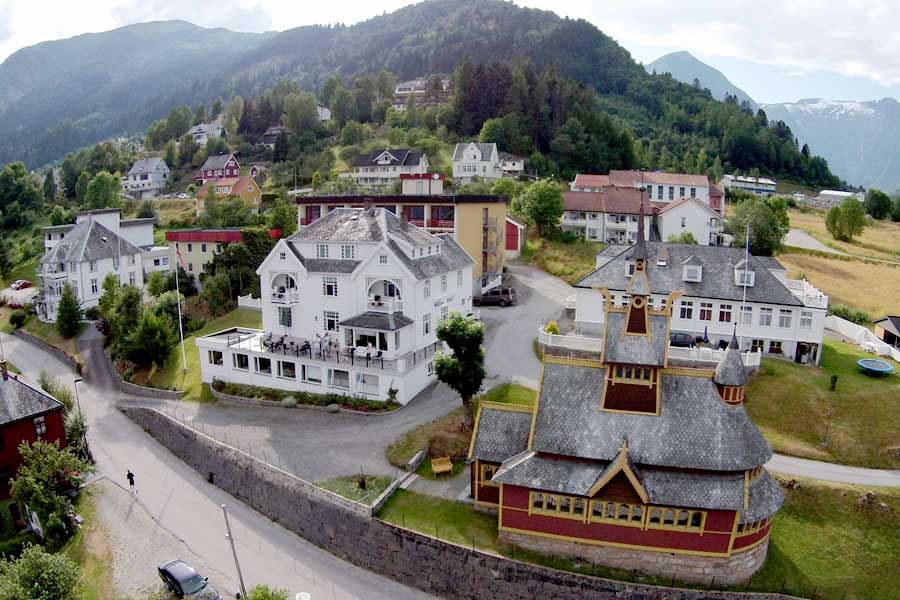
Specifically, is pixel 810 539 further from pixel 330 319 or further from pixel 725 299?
pixel 330 319

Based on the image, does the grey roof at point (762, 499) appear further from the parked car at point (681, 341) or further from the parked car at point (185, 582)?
the parked car at point (185, 582)

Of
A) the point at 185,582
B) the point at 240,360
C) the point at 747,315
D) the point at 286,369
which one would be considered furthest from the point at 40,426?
the point at 747,315

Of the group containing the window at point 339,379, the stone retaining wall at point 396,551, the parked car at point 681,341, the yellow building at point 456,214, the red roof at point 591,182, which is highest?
the red roof at point 591,182

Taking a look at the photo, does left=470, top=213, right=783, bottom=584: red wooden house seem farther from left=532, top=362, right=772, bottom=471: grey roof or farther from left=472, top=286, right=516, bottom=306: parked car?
left=472, top=286, right=516, bottom=306: parked car

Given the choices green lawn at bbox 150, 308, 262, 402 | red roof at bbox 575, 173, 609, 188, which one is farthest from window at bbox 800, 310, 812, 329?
red roof at bbox 575, 173, 609, 188

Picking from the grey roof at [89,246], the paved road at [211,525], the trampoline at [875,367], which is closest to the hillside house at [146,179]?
the grey roof at [89,246]

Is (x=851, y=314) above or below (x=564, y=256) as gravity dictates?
below

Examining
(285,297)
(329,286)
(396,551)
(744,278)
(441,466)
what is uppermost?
(744,278)
